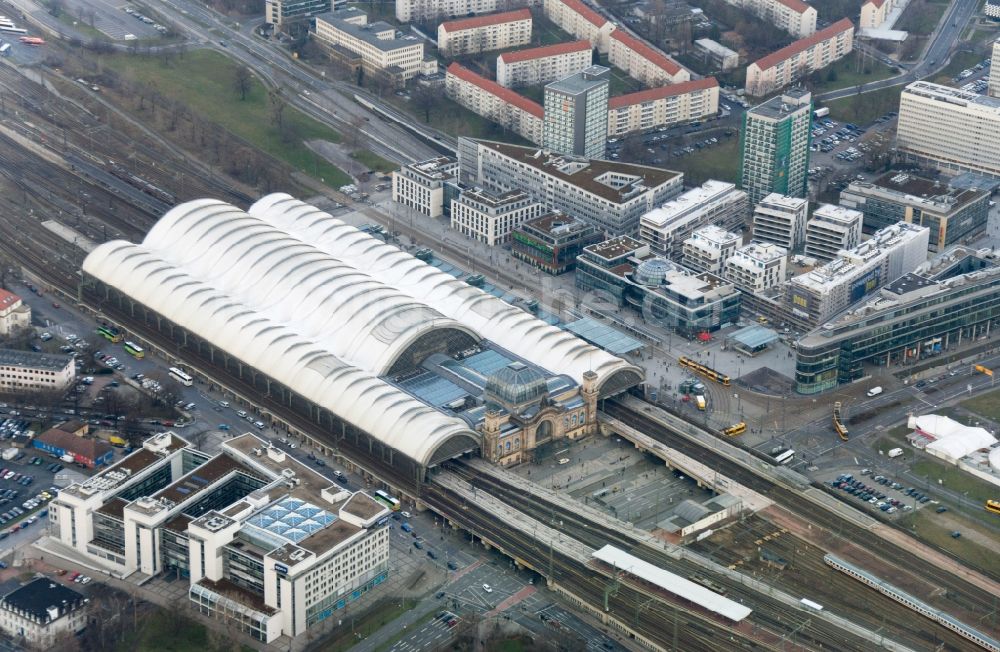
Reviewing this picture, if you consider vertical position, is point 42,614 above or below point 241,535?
below

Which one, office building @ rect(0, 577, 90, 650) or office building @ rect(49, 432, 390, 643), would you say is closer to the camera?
office building @ rect(0, 577, 90, 650)

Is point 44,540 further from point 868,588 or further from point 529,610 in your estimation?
point 868,588

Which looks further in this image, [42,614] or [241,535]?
[241,535]

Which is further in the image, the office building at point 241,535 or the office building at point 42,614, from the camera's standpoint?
the office building at point 241,535
